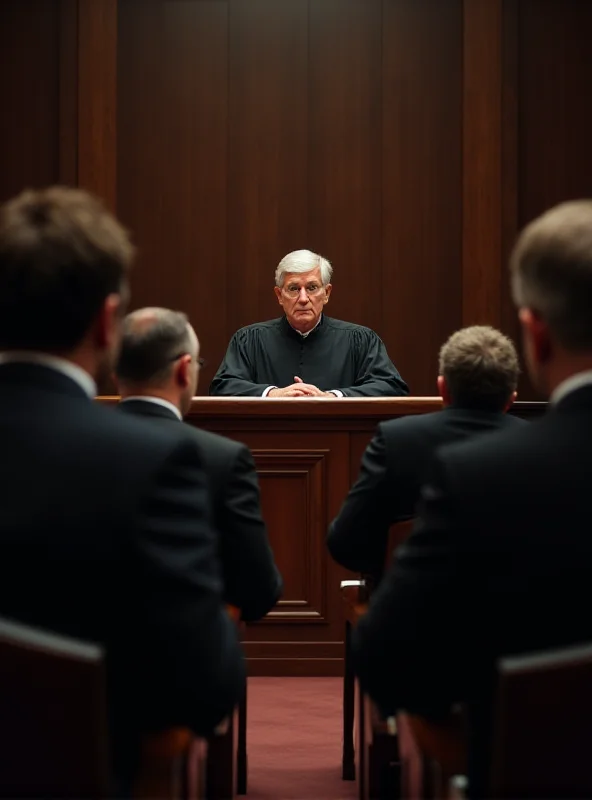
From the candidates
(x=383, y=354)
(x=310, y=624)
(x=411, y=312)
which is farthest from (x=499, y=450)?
(x=411, y=312)

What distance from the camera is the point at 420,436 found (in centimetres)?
348

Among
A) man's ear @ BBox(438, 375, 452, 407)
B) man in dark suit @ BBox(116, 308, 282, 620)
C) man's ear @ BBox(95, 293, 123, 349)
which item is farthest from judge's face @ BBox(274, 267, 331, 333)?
man's ear @ BBox(95, 293, 123, 349)

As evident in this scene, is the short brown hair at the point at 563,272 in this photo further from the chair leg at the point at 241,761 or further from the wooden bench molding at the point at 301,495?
the wooden bench molding at the point at 301,495

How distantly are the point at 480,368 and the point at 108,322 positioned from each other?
1641mm

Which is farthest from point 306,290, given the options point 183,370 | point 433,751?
point 433,751

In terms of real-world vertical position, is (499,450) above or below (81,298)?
below

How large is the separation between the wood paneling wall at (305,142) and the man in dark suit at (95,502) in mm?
6799

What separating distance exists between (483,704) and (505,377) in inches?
62.8

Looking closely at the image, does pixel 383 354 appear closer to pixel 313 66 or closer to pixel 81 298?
pixel 313 66

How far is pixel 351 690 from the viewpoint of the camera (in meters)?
4.10

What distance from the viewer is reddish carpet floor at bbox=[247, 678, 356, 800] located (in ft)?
13.0

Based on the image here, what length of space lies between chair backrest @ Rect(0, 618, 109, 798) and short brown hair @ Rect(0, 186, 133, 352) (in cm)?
48

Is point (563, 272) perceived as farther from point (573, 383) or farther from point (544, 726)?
point (544, 726)

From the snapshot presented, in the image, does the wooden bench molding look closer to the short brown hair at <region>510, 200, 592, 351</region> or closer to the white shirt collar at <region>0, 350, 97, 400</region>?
the white shirt collar at <region>0, 350, 97, 400</region>
